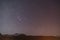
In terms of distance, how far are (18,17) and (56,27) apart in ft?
2.46

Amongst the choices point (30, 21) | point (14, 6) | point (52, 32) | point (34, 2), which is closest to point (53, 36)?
point (52, 32)

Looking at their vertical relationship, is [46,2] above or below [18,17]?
above

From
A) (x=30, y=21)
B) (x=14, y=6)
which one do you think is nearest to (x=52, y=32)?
(x=30, y=21)

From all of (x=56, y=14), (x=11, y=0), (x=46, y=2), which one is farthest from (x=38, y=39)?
(x=11, y=0)

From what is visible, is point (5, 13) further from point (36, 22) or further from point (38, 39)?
point (38, 39)

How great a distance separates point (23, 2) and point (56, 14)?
674 mm

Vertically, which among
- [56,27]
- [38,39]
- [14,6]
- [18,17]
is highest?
[14,6]

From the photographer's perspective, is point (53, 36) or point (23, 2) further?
point (23, 2)

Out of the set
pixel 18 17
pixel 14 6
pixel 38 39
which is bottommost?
pixel 38 39

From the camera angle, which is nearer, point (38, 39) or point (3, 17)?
point (38, 39)

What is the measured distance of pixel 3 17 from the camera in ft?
7.82

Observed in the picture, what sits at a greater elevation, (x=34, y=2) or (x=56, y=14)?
(x=34, y=2)

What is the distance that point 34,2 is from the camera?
2309 millimetres

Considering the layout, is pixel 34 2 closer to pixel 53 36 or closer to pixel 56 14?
pixel 56 14
